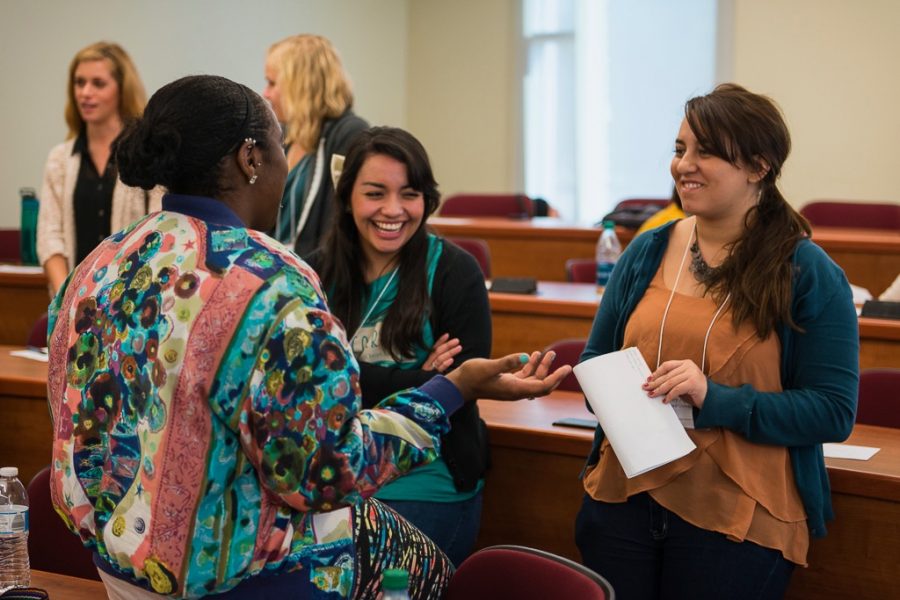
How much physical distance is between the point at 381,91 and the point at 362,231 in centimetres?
708

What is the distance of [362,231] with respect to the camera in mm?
2518

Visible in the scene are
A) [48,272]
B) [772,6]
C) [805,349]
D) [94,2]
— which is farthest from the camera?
[772,6]

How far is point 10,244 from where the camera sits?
5879 millimetres

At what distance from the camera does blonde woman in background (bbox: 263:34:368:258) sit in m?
3.50

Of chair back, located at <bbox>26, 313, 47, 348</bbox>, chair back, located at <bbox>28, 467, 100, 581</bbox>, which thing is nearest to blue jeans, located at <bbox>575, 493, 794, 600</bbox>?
chair back, located at <bbox>28, 467, 100, 581</bbox>

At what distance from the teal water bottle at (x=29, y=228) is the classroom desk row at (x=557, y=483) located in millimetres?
1361

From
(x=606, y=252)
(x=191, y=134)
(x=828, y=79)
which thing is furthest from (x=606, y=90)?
(x=191, y=134)

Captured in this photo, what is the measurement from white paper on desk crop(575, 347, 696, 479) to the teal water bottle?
3663 millimetres

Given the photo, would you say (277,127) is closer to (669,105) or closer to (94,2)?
(94,2)

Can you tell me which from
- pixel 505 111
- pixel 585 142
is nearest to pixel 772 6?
pixel 585 142

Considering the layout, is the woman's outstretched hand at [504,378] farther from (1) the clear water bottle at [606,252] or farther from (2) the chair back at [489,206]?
(2) the chair back at [489,206]

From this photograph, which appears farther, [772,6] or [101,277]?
[772,6]

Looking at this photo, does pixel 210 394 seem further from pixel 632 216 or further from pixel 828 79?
pixel 828 79

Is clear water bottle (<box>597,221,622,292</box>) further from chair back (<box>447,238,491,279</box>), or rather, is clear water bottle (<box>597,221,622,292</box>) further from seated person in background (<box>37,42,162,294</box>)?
seated person in background (<box>37,42,162,294</box>)
